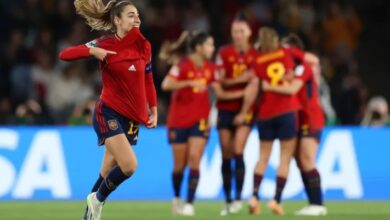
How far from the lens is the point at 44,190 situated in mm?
19891

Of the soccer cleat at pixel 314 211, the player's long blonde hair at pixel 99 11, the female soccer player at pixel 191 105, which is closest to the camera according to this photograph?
the player's long blonde hair at pixel 99 11

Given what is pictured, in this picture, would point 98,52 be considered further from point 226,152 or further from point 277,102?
point 226,152

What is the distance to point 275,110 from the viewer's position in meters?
16.4

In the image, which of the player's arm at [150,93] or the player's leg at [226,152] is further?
the player's leg at [226,152]

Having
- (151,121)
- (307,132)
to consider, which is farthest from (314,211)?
(151,121)

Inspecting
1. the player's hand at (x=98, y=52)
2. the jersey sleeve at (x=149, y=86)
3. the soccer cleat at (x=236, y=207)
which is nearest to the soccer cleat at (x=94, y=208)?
the jersey sleeve at (x=149, y=86)

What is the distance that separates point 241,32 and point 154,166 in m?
3.72

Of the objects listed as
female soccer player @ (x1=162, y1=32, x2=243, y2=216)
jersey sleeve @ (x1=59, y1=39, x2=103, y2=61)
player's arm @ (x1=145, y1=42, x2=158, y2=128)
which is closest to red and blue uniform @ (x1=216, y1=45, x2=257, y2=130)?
female soccer player @ (x1=162, y1=32, x2=243, y2=216)

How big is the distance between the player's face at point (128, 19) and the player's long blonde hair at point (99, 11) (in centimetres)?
5

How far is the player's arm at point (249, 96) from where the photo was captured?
17.0m

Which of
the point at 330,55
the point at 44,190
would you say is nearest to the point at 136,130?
the point at 44,190

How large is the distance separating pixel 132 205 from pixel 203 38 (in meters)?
3.00

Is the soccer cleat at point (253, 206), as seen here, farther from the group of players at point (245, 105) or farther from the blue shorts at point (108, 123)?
the blue shorts at point (108, 123)

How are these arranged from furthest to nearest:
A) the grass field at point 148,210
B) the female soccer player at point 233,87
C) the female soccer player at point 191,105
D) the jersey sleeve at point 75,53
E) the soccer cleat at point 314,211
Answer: the female soccer player at point 233,87 < the female soccer player at point 191,105 < the soccer cleat at point 314,211 < the grass field at point 148,210 < the jersey sleeve at point 75,53
